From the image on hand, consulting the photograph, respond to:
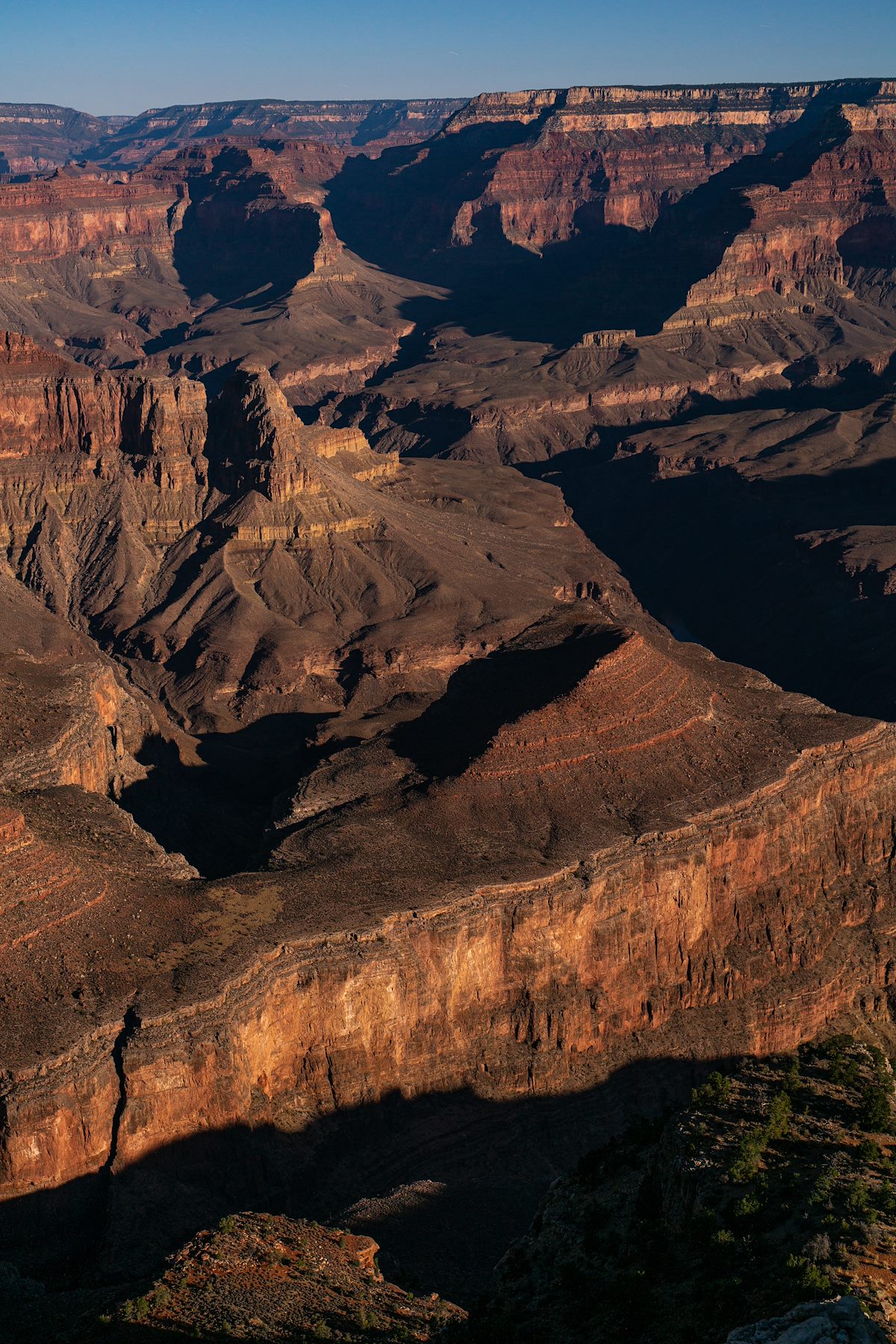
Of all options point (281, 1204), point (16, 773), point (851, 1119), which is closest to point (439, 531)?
point (16, 773)

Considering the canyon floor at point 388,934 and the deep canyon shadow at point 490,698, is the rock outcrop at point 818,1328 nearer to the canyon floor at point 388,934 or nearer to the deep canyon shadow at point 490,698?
the canyon floor at point 388,934

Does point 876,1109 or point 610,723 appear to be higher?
point 610,723

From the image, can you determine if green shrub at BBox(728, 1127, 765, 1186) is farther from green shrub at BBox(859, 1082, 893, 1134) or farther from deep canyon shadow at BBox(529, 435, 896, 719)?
deep canyon shadow at BBox(529, 435, 896, 719)

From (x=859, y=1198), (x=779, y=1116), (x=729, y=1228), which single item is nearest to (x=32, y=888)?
(x=779, y=1116)

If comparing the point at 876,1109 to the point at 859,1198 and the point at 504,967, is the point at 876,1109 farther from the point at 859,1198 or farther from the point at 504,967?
the point at 504,967

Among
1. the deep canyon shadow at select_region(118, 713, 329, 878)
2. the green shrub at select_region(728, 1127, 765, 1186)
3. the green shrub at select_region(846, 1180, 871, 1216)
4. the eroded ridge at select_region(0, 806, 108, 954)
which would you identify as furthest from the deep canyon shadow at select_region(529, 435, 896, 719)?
the green shrub at select_region(846, 1180, 871, 1216)

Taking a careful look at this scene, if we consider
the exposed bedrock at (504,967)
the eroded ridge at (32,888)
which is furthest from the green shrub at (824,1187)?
the eroded ridge at (32,888)

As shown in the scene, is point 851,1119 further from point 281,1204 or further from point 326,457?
point 326,457

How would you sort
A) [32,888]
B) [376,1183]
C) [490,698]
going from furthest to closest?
[490,698] < [32,888] < [376,1183]
